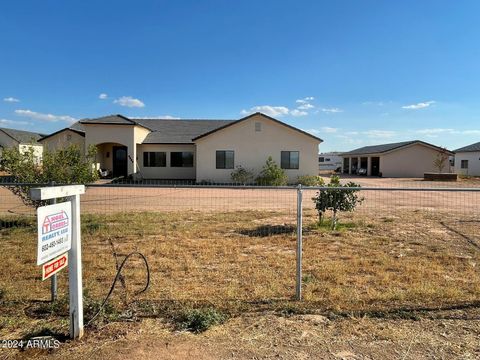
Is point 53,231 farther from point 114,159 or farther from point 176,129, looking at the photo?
point 176,129

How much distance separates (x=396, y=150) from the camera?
40875 millimetres

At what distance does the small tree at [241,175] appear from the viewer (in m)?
25.8

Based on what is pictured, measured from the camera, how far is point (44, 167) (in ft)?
30.3

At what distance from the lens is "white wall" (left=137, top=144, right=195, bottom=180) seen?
1150 inches

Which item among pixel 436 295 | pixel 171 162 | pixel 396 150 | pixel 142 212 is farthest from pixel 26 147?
pixel 396 150

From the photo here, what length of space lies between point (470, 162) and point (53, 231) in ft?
176

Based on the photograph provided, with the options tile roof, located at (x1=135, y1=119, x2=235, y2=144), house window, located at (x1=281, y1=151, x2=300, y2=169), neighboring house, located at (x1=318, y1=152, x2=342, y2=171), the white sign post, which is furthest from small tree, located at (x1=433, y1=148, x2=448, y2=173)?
the white sign post

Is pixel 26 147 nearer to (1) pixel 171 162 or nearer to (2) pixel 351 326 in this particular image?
(2) pixel 351 326

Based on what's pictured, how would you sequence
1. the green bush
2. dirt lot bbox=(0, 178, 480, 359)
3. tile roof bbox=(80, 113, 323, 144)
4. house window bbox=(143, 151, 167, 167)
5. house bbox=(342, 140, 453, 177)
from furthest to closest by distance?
Result: house bbox=(342, 140, 453, 177) → house window bbox=(143, 151, 167, 167) → tile roof bbox=(80, 113, 323, 144) → the green bush → dirt lot bbox=(0, 178, 480, 359)

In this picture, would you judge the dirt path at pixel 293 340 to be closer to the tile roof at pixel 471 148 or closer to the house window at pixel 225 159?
the house window at pixel 225 159

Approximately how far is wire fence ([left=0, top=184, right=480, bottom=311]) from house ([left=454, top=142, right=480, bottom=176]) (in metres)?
39.4

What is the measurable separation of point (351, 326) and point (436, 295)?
1685mm

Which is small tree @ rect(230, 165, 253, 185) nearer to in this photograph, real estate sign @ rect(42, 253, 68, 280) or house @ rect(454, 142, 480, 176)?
real estate sign @ rect(42, 253, 68, 280)

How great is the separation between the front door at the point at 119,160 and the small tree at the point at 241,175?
34.8 feet
